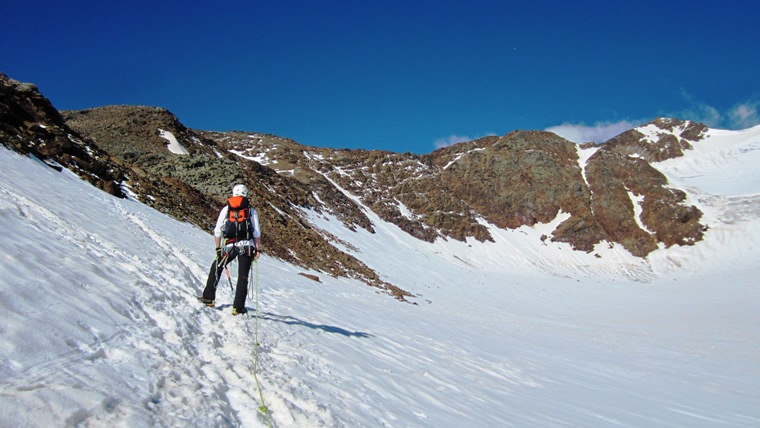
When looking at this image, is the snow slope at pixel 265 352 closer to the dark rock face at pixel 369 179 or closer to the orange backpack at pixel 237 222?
the orange backpack at pixel 237 222

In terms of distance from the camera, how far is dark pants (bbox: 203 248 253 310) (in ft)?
23.2

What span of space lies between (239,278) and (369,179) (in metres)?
58.5

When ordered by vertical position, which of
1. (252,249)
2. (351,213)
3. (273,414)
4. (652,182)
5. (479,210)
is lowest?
(273,414)

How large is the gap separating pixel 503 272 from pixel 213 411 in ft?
166

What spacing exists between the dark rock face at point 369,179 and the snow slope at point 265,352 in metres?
5.00

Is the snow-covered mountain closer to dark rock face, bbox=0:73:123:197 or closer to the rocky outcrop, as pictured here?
dark rock face, bbox=0:73:123:197

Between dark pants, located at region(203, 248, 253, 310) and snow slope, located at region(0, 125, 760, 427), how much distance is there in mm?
334

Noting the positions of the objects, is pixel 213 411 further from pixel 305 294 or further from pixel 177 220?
pixel 177 220

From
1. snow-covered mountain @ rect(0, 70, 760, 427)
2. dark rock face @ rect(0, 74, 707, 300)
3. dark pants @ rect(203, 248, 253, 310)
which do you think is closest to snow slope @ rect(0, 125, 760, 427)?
snow-covered mountain @ rect(0, 70, 760, 427)

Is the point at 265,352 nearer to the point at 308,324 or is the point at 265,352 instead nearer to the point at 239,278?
the point at 239,278

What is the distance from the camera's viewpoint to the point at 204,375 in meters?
4.38

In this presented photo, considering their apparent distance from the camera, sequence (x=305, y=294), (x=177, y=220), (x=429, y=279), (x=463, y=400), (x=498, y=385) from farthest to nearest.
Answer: (x=429, y=279)
(x=177, y=220)
(x=305, y=294)
(x=498, y=385)
(x=463, y=400)

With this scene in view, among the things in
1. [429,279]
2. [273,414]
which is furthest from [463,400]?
[429,279]

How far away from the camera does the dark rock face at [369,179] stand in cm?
1994
